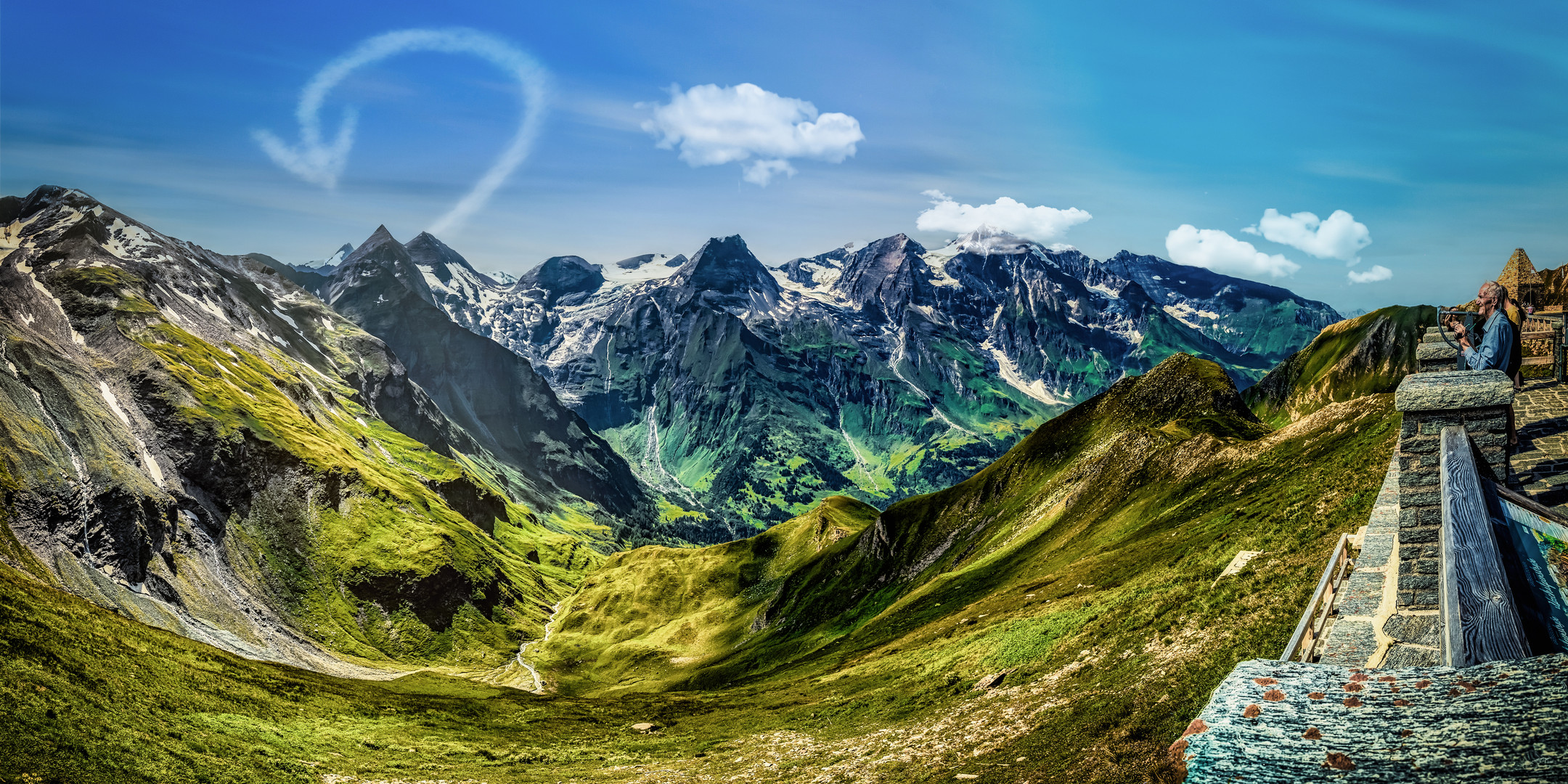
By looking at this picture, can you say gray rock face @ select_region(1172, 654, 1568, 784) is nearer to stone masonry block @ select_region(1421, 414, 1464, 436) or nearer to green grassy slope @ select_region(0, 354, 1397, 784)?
stone masonry block @ select_region(1421, 414, 1464, 436)

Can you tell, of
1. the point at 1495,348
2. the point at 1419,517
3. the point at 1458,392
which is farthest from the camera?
the point at 1495,348

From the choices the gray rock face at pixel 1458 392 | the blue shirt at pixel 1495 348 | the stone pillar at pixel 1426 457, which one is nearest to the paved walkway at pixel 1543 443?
the blue shirt at pixel 1495 348

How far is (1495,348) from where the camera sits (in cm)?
1728

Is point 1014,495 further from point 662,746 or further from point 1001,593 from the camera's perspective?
point 662,746

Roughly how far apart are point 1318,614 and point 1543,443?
1134 centimetres

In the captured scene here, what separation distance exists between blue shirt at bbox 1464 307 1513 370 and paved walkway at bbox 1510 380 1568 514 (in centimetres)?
479

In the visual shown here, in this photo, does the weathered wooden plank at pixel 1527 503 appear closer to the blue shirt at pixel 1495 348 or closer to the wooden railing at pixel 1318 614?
the blue shirt at pixel 1495 348

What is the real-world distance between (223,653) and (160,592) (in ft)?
260

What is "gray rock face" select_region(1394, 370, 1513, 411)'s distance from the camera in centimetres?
1408

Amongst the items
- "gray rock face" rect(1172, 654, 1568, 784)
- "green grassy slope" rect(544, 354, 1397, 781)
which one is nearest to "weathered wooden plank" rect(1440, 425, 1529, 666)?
"gray rock face" rect(1172, 654, 1568, 784)

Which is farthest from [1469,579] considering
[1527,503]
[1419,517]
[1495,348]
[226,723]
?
[226,723]

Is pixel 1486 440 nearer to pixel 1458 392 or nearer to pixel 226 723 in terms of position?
pixel 1458 392

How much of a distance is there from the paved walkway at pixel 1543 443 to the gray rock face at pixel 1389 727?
41.8 ft

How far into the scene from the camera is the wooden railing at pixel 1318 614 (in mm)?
17000
